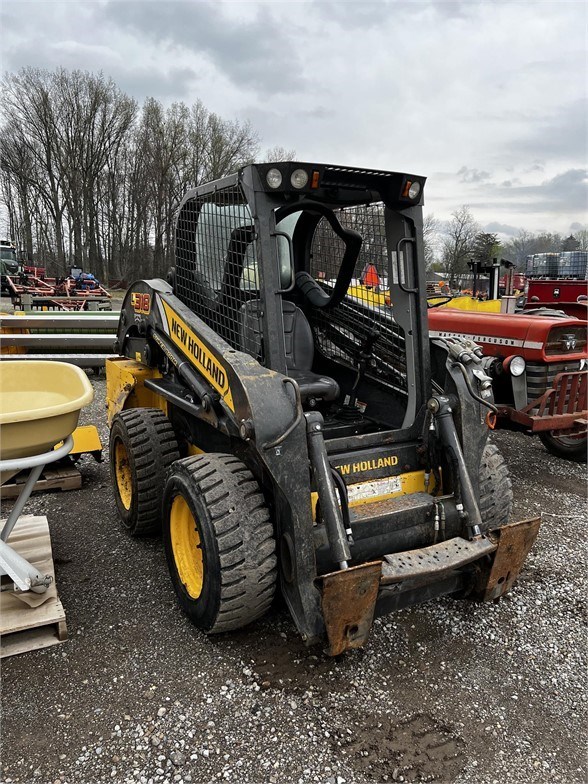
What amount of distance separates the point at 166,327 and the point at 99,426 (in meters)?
3.73

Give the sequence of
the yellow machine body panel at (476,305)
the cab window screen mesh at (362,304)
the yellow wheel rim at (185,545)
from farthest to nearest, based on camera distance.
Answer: the yellow machine body panel at (476,305) → the cab window screen mesh at (362,304) → the yellow wheel rim at (185,545)

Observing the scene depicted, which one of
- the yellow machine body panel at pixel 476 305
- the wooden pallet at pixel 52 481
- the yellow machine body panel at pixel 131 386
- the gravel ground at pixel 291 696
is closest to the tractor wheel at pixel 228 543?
the gravel ground at pixel 291 696

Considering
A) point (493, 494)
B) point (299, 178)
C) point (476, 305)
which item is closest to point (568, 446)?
point (476, 305)

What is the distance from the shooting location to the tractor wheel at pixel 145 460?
154 inches

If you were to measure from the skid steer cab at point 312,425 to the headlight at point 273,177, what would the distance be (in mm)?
10

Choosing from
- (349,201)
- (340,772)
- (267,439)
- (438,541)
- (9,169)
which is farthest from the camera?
(9,169)

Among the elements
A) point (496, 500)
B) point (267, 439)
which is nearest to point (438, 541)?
point (496, 500)

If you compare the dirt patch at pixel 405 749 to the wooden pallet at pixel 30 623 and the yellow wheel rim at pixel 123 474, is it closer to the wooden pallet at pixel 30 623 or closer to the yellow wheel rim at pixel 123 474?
the wooden pallet at pixel 30 623

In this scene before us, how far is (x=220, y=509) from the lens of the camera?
108 inches

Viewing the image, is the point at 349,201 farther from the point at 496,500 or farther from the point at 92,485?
the point at 92,485

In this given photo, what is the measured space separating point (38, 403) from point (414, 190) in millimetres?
2420

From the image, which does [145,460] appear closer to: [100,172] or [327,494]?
[327,494]

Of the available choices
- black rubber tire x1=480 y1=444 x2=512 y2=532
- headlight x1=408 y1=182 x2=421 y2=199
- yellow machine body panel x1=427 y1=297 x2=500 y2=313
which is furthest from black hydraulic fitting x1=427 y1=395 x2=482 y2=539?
yellow machine body panel x1=427 y1=297 x2=500 y2=313

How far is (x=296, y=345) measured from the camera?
4.03 meters
